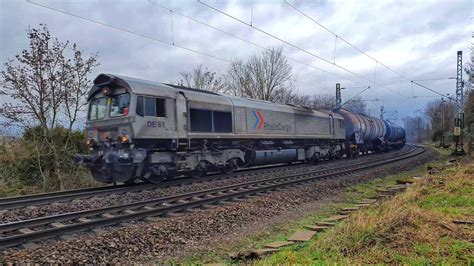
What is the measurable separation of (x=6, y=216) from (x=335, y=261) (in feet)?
23.6

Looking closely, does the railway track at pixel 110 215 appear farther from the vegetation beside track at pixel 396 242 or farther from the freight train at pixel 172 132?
the freight train at pixel 172 132

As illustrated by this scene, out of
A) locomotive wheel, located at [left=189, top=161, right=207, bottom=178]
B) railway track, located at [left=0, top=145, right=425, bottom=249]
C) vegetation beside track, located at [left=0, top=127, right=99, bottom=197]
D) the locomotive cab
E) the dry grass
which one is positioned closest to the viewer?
the dry grass

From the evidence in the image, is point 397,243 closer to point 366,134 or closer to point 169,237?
point 169,237

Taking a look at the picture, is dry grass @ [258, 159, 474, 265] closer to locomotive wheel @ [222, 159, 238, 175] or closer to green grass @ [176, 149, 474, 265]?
green grass @ [176, 149, 474, 265]

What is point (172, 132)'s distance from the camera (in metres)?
13.2

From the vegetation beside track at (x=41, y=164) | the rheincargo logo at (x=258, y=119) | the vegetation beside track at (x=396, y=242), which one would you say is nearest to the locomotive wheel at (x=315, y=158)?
the rheincargo logo at (x=258, y=119)

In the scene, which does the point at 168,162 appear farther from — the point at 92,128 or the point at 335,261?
the point at 335,261

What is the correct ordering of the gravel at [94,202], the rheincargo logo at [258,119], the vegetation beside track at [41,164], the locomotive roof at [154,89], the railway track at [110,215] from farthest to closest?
1. the rheincargo logo at [258,119]
2. the vegetation beside track at [41,164]
3. the locomotive roof at [154,89]
4. the gravel at [94,202]
5. the railway track at [110,215]

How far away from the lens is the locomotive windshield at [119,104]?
1243 centimetres

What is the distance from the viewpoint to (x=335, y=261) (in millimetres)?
4156

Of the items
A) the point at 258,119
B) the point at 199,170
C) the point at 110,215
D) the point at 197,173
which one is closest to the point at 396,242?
the point at 110,215

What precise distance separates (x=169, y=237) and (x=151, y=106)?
281 inches

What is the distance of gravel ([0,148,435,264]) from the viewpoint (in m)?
5.39

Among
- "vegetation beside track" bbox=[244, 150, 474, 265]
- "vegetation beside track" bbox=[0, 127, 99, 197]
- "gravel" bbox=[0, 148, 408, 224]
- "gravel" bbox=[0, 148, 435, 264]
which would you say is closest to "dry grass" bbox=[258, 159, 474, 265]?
"vegetation beside track" bbox=[244, 150, 474, 265]
